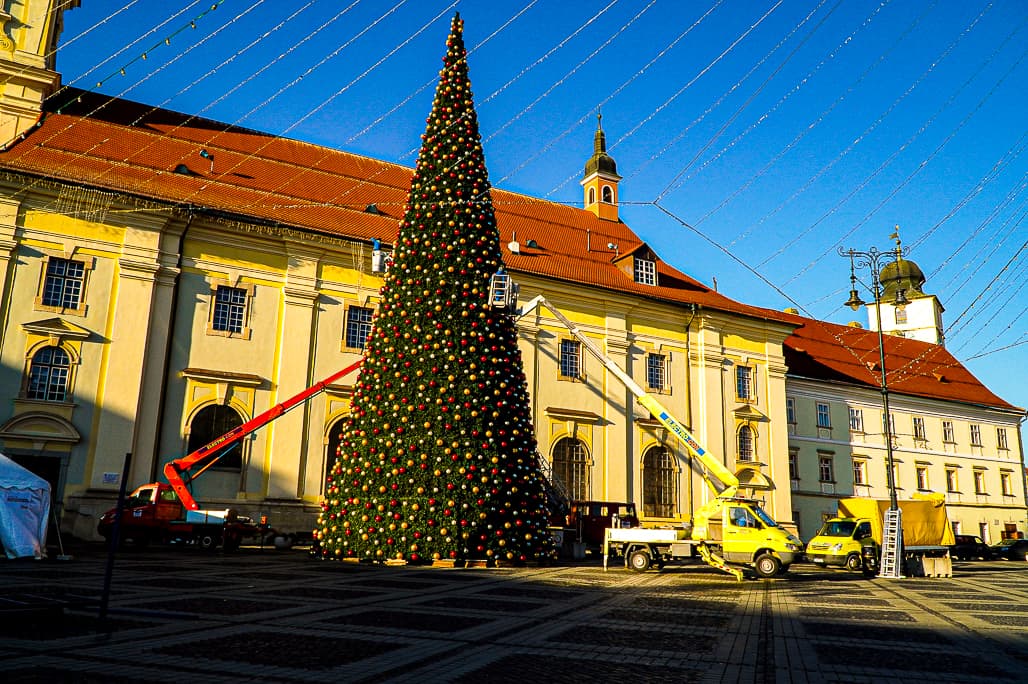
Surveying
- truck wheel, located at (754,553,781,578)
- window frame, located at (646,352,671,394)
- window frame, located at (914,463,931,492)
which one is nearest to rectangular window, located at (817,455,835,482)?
window frame, located at (914,463,931,492)

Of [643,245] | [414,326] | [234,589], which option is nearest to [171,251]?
[414,326]

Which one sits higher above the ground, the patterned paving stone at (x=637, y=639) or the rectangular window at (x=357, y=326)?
the rectangular window at (x=357, y=326)

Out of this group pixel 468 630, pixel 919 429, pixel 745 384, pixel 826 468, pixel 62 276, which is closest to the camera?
pixel 468 630

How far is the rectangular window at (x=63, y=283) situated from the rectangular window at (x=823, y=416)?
118 ft

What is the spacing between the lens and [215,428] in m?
25.8

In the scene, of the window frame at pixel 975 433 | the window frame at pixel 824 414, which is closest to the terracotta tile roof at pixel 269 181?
the window frame at pixel 824 414

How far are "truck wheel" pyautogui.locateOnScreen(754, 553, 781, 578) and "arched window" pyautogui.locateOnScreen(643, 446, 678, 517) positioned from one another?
12.5m

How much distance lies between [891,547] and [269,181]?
25297 mm

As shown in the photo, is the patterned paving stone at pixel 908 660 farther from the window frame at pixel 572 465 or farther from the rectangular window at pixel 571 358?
the rectangular window at pixel 571 358

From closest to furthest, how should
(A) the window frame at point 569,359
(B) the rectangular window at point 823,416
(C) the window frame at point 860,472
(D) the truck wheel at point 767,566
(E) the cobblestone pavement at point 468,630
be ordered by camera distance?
(E) the cobblestone pavement at point 468,630
(D) the truck wheel at point 767,566
(A) the window frame at point 569,359
(B) the rectangular window at point 823,416
(C) the window frame at point 860,472

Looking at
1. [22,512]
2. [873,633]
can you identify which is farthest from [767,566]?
[22,512]

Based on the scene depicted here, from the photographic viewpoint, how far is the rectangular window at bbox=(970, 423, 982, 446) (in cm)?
4803

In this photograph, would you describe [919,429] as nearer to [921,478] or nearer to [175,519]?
[921,478]

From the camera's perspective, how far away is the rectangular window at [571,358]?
32.3 meters
